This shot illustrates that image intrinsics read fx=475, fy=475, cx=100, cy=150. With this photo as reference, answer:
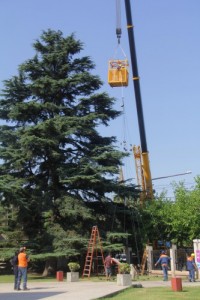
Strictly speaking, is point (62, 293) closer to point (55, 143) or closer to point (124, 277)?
point (124, 277)

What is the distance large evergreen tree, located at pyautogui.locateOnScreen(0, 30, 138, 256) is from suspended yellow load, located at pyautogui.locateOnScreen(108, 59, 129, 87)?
Answer: 59.2 inches

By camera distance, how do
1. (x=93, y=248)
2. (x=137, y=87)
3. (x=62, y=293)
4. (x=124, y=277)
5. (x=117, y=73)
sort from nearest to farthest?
1. (x=62, y=293)
2. (x=124, y=277)
3. (x=93, y=248)
4. (x=117, y=73)
5. (x=137, y=87)

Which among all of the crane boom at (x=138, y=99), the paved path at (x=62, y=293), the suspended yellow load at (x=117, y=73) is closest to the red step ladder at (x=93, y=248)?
the paved path at (x=62, y=293)

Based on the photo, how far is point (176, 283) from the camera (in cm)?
1766

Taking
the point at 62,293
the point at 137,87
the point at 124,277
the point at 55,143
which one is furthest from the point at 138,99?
the point at 62,293

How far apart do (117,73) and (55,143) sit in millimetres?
8908

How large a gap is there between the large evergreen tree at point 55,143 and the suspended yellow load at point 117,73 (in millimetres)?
1503

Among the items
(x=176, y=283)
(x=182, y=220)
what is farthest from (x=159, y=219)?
(x=176, y=283)

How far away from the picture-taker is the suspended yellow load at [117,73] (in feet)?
126

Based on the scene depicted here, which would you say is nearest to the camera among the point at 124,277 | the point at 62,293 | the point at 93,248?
the point at 62,293

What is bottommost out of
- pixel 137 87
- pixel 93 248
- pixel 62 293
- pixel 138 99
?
pixel 62 293

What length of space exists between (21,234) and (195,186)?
15.8 m

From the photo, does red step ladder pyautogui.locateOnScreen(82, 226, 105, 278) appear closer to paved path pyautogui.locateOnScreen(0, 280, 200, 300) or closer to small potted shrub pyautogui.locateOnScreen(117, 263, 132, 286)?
small potted shrub pyautogui.locateOnScreen(117, 263, 132, 286)

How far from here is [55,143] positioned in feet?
109
